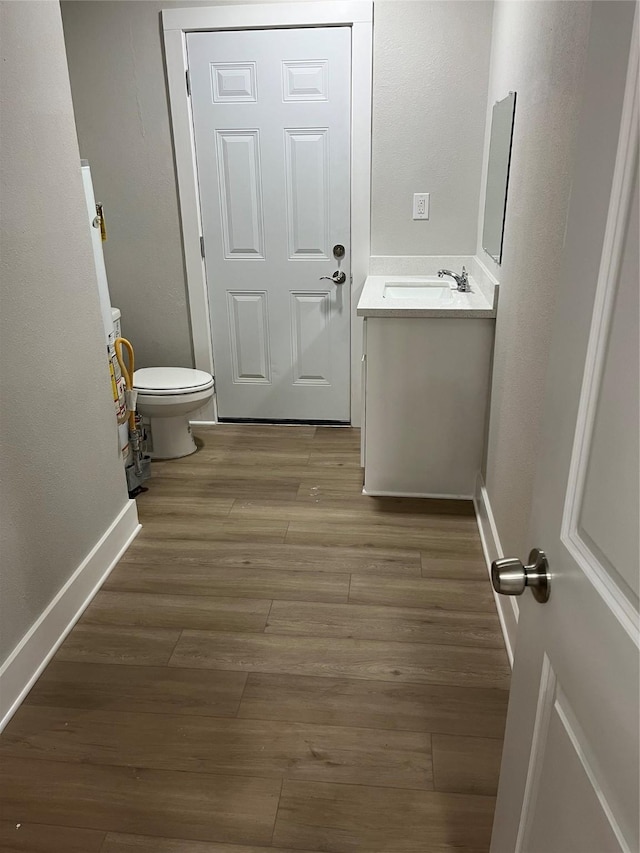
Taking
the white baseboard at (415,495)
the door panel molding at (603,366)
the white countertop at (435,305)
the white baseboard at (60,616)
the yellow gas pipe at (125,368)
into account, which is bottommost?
the white baseboard at (415,495)

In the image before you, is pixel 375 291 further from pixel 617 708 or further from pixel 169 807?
pixel 617 708

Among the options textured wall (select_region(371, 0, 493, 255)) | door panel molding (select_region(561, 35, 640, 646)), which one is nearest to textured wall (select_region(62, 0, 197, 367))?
textured wall (select_region(371, 0, 493, 255))

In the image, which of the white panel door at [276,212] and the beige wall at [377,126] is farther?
the white panel door at [276,212]

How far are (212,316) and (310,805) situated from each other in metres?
2.67

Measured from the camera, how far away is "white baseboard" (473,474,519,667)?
1891 millimetres

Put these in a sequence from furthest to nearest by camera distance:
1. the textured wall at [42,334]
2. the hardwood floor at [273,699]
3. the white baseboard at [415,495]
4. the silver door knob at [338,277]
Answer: the silver door knob at [338,277]
the white baseboard at [415,495]
the textured wall at [42,334]
the hardwood floor at [273,699]

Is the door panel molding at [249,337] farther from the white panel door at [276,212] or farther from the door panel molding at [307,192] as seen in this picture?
the door panel molding at [307,192]

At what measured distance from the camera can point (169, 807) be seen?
57.8 inches

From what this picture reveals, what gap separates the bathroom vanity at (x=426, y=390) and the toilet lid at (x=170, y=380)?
3.08 ft

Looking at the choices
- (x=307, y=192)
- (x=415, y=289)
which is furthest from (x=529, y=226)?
(x=307, y=192)

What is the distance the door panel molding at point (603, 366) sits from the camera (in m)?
0.60

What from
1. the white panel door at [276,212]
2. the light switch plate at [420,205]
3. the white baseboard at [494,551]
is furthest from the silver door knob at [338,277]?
the white baseboard at [494,551]

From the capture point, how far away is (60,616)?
6.56 feet

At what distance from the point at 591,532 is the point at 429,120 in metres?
2.88
